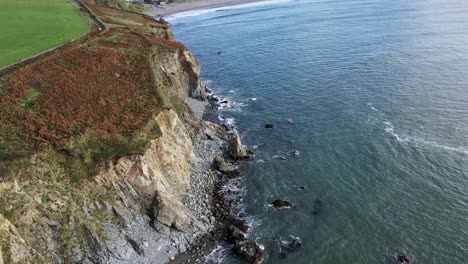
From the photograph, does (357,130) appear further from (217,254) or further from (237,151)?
(217,254)

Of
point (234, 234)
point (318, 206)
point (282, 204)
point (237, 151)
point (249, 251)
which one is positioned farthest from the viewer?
point (237, 151)

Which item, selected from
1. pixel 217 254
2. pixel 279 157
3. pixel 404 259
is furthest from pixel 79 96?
pixel 404 259

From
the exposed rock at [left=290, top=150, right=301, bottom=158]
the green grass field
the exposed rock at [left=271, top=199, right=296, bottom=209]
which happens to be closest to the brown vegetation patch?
the green grass field

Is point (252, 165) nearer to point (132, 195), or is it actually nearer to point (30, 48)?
point (132, 195)

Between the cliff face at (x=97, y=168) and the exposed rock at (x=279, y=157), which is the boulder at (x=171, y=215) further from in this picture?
the exposed rock at (x=279, y=157)

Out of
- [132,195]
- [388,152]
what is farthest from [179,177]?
[388,152]

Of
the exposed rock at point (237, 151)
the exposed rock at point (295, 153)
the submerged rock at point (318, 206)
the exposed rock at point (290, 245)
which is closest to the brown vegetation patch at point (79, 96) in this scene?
the exposed rock at point (237, 151)
